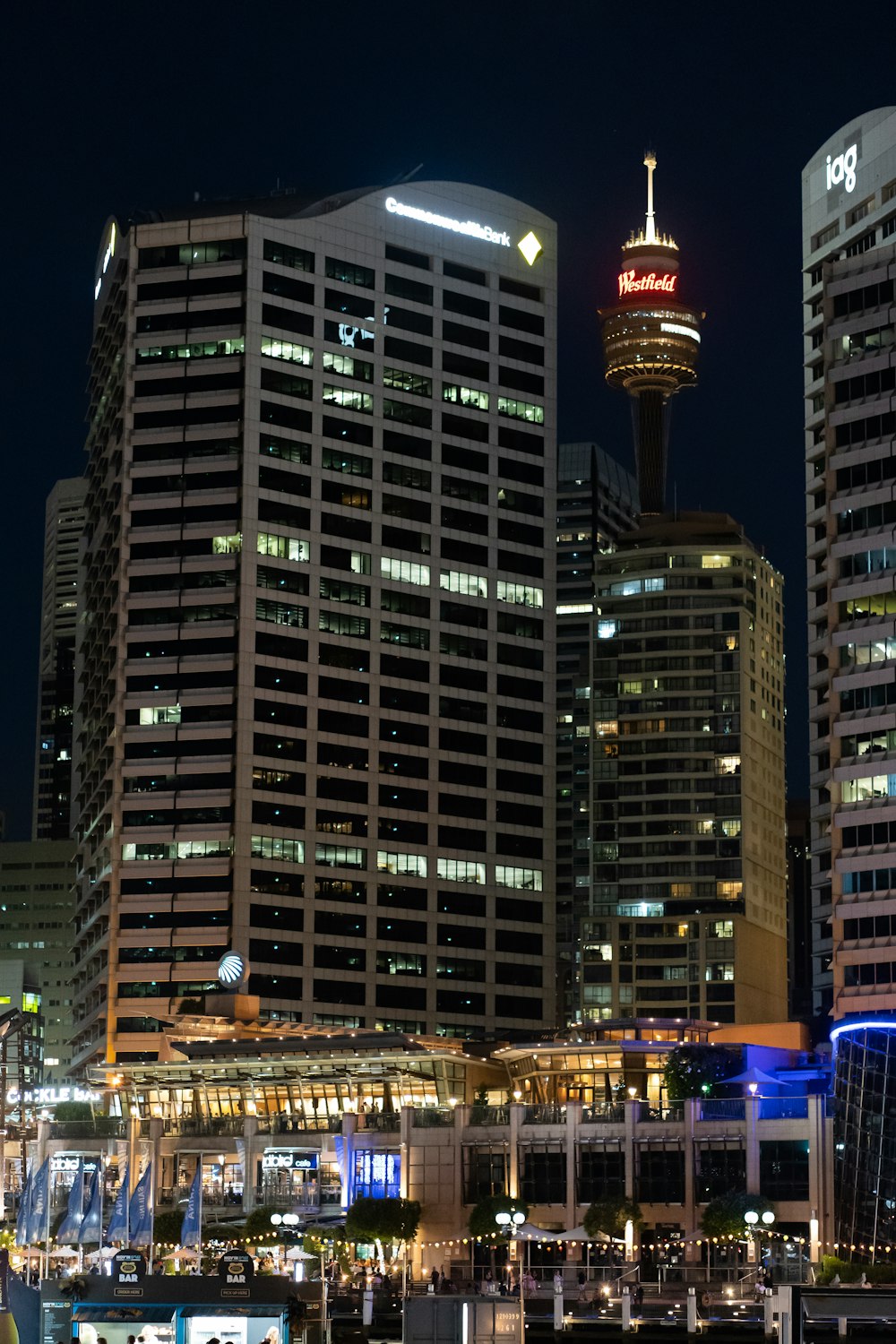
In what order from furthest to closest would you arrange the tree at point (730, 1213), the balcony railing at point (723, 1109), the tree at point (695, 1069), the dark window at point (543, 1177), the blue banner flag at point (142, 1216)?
the tree at point (695, 1069) → the dark window at point (543, 1177) → the balcony railing at point (723, 1109) → the tree at point (730, 1213) → the blue banner flag at point (142, 1216)

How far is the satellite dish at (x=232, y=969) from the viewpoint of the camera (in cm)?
19112

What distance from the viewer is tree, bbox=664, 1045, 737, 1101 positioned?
150 meters

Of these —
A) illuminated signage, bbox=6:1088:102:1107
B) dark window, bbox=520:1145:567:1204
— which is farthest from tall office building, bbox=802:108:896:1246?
illuminated signage, bbox=6:1088:102:1107

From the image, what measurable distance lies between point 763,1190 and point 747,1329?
127 ft

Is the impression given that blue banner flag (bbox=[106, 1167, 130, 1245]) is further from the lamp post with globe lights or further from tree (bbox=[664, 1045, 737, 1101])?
tree (bbox=[664, 1045, 737, 1101])

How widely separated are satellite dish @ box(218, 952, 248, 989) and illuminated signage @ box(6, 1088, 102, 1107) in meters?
15.7

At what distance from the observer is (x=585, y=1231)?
12319 cm

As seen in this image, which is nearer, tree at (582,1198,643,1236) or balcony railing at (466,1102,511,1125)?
tree at (582,1198,643,1236)

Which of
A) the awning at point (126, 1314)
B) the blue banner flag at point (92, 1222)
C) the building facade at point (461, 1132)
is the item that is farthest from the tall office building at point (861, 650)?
the awning at point (126, 1314)

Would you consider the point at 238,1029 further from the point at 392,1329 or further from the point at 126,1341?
the point at 126,1341

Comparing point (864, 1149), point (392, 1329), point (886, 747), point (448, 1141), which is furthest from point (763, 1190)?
point (392, 1329)

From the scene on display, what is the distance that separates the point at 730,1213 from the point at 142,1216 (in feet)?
124

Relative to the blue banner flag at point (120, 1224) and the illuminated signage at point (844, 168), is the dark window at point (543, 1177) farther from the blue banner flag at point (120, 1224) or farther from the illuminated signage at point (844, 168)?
the illuminated signage at point (844, 168)

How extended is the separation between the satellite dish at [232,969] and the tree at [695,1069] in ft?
165
